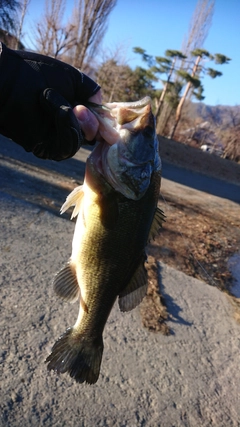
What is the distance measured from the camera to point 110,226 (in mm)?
1831

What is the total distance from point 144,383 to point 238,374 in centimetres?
102

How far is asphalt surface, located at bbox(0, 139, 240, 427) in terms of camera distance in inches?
92.6

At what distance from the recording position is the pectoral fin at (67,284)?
204cm

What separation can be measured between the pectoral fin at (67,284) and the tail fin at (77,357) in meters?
0.21

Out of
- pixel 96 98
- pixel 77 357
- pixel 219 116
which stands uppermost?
pixel 219 116

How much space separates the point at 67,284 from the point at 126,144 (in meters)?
0.90

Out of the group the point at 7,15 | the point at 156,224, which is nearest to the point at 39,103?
the point at 156,224

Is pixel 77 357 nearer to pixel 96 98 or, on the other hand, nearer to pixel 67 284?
pixel 67 284

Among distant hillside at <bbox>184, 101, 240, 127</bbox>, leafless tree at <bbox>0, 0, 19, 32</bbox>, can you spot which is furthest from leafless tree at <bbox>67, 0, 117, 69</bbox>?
distant hillside at <bbox>184, 101, 240, 127</bbox>

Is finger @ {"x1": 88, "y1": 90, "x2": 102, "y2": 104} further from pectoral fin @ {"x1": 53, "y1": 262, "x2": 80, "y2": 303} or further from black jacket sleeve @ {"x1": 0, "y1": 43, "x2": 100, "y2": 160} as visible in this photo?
pectoral fin @ {"x1": 53, "y1": 262, "x2": 80, "y2": 303}

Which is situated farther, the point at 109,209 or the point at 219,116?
the point at 219,116

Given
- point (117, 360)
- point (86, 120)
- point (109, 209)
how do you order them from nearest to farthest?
1. point (86, 120)
2. point (109, 209)
3. point (117, 360)

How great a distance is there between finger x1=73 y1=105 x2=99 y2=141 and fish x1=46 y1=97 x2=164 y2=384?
0.05m

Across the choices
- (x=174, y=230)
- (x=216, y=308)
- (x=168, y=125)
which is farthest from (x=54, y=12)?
(x=216, y=308)
